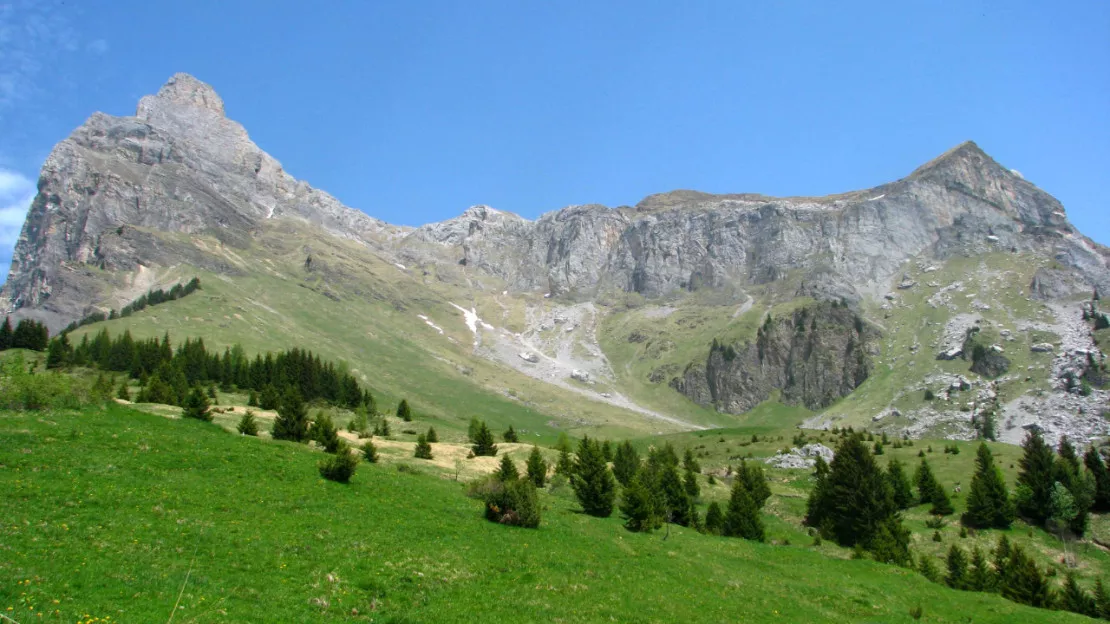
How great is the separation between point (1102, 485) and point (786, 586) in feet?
178

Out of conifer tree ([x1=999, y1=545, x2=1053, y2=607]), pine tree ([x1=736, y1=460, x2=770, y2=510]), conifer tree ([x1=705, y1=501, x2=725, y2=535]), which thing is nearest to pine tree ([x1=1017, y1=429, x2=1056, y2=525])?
conifer tree ([x1=999, y1=545, x2=1053, y2=607])

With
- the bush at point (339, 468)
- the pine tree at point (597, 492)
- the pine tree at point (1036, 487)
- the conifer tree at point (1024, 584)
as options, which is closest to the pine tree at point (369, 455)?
the bush at point (339, 468)

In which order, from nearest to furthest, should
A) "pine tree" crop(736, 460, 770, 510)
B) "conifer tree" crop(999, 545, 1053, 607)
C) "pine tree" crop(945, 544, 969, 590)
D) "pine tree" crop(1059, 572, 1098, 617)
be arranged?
"pine tree" crop(1059, 572, 1098, 617) < "conifer tree" crop(999, 545, 1053, 607) < "pine tree" crop(945, 544, 969, 590) < "pine tree" crop(736, 460, 770, 510)

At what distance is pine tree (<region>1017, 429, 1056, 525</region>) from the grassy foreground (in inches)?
1221

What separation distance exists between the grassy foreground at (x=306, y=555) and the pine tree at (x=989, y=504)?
2730 centimetres

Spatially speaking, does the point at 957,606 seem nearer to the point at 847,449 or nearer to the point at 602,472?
the point at 602,472

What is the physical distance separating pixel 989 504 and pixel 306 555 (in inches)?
2672

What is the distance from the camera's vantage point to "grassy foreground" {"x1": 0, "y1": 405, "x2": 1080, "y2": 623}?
19.2 meters

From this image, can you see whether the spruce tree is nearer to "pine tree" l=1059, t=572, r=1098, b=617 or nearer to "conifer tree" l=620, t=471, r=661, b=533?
"conifer tree" l=620, t=471, r=661, b=533

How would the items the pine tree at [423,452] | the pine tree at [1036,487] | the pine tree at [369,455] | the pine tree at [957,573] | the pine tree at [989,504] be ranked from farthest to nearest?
the pine tree at [1036,487], the pine tree at [989,504], the pine tree at [423,452], the pine tree at [369,455], the pine tree at [957,573]

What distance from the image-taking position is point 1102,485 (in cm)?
6700

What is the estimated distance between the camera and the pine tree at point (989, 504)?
64875mm

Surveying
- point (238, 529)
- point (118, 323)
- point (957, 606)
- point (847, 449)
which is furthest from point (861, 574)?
point (118, 323)

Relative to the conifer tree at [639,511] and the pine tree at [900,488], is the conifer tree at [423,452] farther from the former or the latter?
the pine tree at [900,488]
